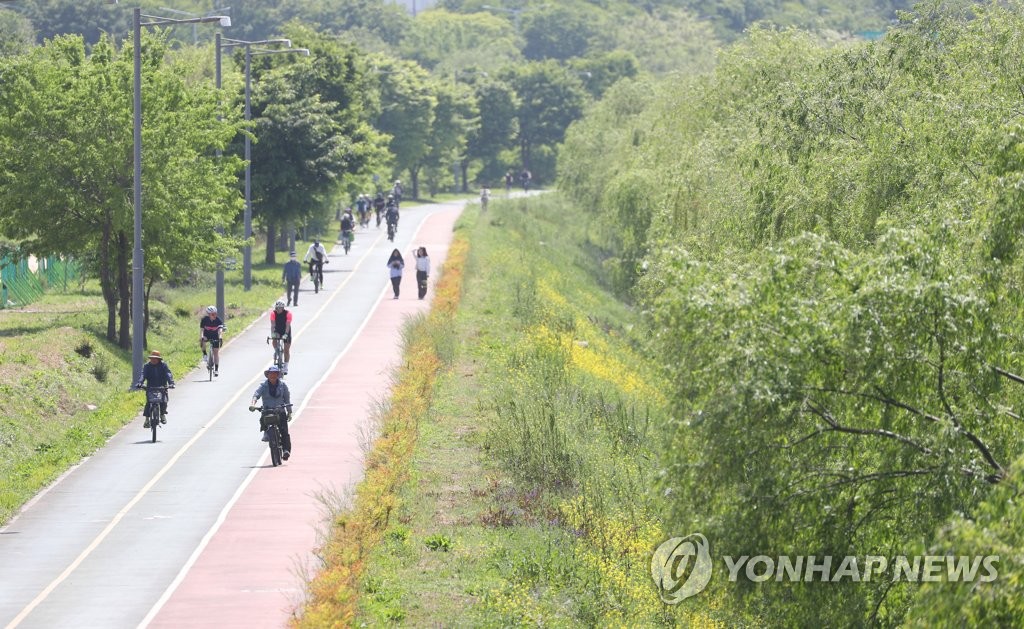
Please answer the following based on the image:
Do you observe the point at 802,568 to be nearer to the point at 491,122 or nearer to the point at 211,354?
the point at 211,354

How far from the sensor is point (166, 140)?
3594 cm

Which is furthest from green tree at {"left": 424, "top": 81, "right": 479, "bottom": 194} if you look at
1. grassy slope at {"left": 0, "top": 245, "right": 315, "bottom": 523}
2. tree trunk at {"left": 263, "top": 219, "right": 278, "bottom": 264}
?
grassy slope at {"left": 0, "top": 245, "right": 315, "bottom": 523}

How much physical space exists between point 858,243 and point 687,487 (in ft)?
26.3

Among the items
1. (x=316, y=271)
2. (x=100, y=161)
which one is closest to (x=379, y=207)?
(x=316, y=271)

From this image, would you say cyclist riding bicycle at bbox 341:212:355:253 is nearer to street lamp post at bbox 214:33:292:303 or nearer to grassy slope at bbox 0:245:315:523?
street lamp post at bbox 214:33:292:303

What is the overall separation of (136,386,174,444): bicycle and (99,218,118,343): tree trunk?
1024cm

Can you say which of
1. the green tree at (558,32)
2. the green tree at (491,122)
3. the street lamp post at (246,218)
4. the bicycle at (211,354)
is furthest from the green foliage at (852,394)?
the green tree at (558,32)

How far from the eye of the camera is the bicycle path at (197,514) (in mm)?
17562

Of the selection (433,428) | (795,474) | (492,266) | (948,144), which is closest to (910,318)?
(795,474)

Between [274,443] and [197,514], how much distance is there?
10.2ft

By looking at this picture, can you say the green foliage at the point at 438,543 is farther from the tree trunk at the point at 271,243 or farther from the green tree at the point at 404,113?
the green tree at the point at 404,113

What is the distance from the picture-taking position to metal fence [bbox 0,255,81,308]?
45.5 metres

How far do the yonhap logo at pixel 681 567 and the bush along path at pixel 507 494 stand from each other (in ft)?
0.86

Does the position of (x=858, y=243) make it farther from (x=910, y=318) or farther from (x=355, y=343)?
(x=355, y=343)
